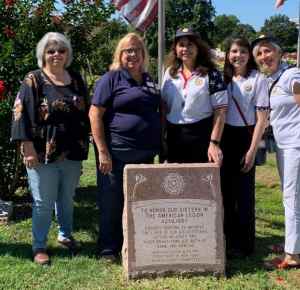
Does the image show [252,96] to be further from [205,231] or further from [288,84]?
[205,231]

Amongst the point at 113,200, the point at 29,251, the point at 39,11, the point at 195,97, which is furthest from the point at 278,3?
the point at 29,251

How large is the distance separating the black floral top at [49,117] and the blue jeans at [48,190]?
113mm

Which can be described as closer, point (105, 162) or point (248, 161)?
point (105, 162)

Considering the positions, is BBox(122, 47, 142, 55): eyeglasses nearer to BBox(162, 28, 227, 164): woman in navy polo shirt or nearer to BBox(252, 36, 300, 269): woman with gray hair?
BBox(162, 28, 227, 164): woman in navy polo shirt

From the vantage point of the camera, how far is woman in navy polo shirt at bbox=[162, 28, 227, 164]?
440 cm

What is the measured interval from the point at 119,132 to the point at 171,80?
2.07 feet

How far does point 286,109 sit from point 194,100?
29.2 inches

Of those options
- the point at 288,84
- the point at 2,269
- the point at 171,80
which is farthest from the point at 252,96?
the point at 2,269

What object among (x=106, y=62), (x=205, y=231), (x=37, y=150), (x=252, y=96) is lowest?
(x=205, y=231)

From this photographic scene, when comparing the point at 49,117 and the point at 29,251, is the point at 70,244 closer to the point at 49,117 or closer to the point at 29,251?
the point at 29,251

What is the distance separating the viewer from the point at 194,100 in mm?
4375

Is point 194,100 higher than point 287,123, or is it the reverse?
point 194,100

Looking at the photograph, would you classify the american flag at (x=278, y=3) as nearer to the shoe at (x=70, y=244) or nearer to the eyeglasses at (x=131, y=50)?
the eyeglasses at (x=131, y=50)

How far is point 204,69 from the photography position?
4.45 meters
